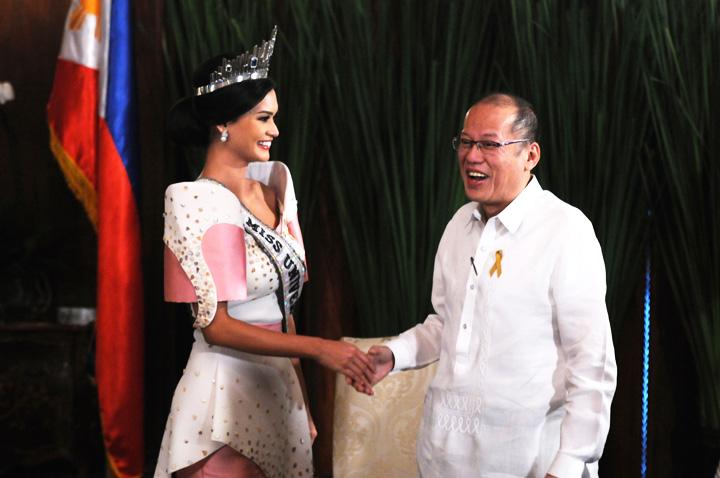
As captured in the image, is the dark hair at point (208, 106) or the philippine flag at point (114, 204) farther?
the philippine flag at point (114, 204)

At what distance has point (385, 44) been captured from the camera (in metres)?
3.20

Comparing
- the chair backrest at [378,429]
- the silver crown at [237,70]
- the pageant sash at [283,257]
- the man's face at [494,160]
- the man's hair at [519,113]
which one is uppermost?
the silver crown at [237,70]

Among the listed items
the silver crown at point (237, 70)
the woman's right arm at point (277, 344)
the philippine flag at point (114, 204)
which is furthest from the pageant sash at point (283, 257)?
the philippine flag at point (114, 204)

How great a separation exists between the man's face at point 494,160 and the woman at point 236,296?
52 centimetres

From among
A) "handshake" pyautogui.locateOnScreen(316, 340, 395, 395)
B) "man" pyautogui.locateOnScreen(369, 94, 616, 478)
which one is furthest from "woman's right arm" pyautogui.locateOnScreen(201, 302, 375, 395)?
"man" pyautogui.locateOnScreen(369, 94, 616, 478)

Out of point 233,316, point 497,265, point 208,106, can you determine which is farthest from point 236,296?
point 497,265

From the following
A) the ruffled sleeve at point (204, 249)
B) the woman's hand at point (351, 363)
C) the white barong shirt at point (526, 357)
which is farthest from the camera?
the woman's hand at point (351, 363)

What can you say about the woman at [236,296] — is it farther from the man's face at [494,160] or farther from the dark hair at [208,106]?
the man's face at [494,160]

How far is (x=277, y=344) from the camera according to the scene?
6.91ft

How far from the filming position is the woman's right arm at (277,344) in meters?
2.09

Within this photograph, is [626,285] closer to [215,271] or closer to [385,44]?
[385,44]

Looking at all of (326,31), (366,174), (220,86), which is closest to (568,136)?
(366,174)

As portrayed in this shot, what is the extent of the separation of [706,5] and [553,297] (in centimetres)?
155

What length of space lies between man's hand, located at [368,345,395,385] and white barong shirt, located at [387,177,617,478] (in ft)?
0.75
